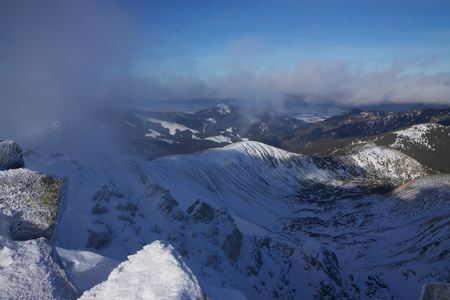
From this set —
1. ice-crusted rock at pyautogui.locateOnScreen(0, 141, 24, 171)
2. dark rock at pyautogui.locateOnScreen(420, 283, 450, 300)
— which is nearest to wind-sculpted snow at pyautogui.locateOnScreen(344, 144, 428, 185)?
dark rock at pyautogui.locateOnScreen(420, 283, 450, 300)

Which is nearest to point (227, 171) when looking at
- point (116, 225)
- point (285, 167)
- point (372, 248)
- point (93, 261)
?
point (285, 167)

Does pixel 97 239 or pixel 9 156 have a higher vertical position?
pixel 9 156

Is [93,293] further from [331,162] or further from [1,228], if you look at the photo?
[331,162]

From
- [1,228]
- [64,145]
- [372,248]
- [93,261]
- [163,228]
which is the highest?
[1,228]

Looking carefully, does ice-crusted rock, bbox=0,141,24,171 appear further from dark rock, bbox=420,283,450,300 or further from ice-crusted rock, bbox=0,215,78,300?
dark rock, bbox=420,283,450,300

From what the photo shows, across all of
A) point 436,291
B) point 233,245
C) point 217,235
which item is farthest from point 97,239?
point 233,245

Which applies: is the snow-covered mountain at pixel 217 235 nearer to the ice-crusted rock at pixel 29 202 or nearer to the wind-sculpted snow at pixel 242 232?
the wind-sculpted snow at pixel 242 232

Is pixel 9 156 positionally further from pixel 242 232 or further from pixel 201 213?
pixel 242 232
